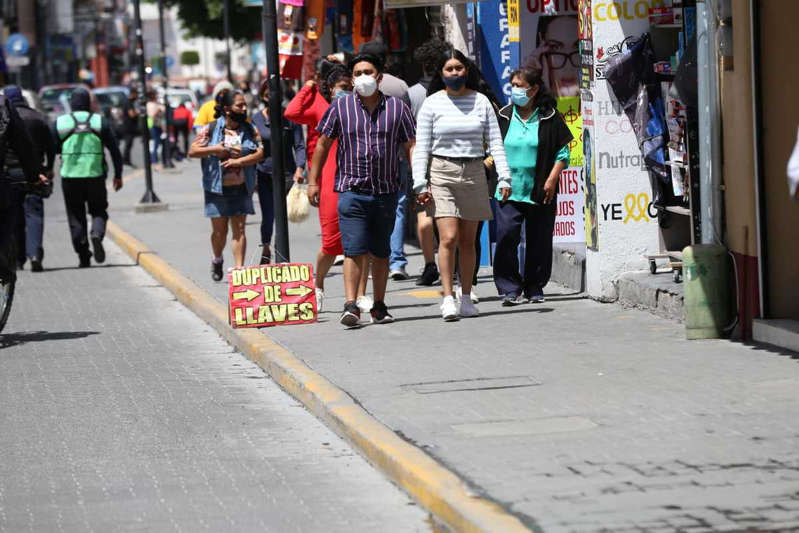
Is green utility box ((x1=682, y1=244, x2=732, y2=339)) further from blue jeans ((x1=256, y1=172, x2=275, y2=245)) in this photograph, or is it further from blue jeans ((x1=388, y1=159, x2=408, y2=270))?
blue jeans ((x1=256, y1=172, x2=275, y2=245))

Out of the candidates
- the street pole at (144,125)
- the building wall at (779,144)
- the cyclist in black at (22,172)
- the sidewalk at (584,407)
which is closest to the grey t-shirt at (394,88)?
the sidewalk at (584,407)

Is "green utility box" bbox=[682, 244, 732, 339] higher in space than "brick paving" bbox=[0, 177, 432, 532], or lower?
higher

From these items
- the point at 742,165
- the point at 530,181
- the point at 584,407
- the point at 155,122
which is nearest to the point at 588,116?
the point at 530,181

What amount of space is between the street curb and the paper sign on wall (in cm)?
17

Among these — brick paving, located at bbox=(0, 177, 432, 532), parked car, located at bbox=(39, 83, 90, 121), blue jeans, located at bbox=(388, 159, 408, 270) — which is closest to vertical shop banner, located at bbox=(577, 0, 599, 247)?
blue jeans, located at bbox=(388, 159, 408, 270)

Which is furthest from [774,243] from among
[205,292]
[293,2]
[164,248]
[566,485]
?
[164,248]

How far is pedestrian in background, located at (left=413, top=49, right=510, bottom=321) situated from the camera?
11.4 meters

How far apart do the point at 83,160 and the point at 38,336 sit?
5.61 meters

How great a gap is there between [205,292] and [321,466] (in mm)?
7135

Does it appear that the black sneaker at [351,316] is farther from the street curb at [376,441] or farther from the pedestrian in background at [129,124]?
the pedestrian in background at [129,124]

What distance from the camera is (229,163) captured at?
1484 cm

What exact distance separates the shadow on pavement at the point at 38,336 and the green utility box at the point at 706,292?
15.5 ft

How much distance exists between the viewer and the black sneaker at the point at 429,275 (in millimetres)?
14102

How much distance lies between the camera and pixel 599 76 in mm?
12008
